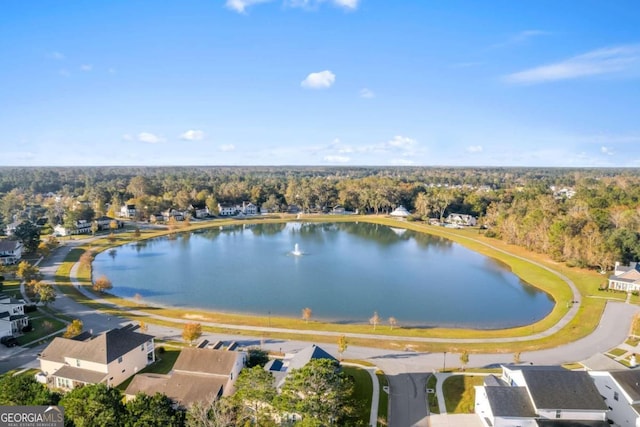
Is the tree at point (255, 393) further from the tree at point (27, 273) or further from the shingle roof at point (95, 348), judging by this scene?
the tree at point (27, 273)

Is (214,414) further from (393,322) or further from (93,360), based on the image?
(393,322)

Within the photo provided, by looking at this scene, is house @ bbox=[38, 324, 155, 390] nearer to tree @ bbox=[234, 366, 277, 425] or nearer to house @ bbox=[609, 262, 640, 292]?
tree @ bbox=[234, 366, 277, 425]

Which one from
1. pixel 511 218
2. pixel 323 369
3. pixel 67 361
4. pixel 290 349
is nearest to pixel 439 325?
pixel 290 349

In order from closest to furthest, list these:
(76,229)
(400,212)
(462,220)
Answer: (76,229) < (462,220) < (400,212)

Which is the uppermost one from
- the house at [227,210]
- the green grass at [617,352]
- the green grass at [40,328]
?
the house at [227,210]


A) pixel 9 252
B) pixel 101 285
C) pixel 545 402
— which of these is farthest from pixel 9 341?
pixel 545 402

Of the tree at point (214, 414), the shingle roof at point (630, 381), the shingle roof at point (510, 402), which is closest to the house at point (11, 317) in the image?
the tree at point (214, 414)

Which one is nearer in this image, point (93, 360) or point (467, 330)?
point (93, 360)

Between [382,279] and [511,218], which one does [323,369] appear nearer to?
[382,279]
